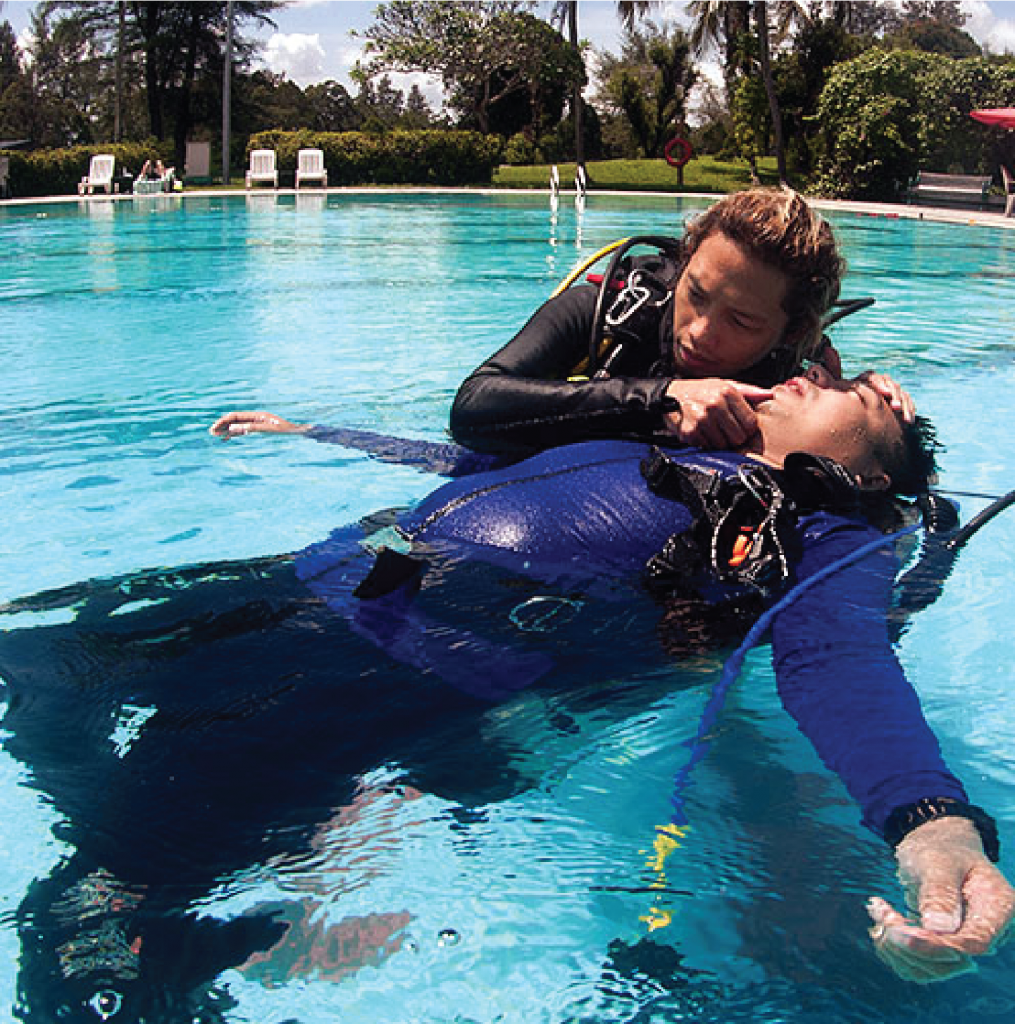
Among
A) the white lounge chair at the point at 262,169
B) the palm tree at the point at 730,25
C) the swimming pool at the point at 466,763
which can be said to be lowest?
the swimming pool at the point at 466,763

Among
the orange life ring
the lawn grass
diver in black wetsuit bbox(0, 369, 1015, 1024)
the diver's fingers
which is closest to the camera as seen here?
the diver's fingers

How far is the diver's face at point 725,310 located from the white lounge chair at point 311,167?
27412 millimetres

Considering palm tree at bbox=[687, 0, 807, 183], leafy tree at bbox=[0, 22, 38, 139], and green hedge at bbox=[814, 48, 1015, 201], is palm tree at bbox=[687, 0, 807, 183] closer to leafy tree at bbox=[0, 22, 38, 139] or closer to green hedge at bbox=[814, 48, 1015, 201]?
green hedge at bbox=[814, 48, 1015, 201]

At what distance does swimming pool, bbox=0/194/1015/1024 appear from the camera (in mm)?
1663

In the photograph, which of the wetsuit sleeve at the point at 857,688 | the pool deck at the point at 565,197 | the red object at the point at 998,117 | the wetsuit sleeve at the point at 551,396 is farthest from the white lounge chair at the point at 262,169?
the wetsuit sleeve at the point at 857,688

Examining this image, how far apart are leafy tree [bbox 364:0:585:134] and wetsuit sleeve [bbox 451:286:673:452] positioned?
101ft

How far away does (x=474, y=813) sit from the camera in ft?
6.66

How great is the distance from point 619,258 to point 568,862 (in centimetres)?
126

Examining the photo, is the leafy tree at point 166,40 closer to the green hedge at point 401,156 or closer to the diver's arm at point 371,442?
the green hedge at point 401,156

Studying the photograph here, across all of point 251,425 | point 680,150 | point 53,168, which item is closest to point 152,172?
point 53,168

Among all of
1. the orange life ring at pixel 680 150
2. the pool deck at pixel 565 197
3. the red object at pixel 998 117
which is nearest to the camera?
the pool deck at pixel 565 197

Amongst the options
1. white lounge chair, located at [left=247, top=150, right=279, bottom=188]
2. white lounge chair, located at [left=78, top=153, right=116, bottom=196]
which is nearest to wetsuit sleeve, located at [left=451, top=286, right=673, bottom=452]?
white lounge chair, located at [left=78, top=153, right=116, bottom=196]

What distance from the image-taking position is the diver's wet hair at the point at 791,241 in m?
2.06

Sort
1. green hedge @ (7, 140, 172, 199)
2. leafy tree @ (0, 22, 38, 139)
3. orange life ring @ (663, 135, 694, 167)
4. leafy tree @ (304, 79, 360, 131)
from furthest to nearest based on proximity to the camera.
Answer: leafy tree @ (304, 79, 360, 131) < leafy tree @ (0, 22, 38, 139) < orange life ring @ (663, 135, 694, 167) < green hedge @ (7, 140, 172, 199)
